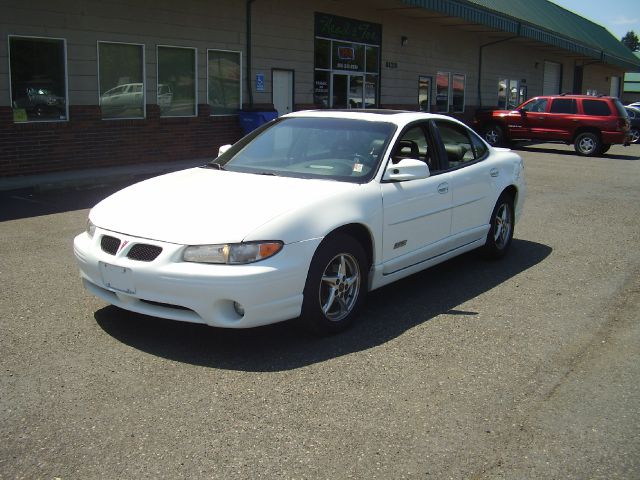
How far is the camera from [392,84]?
2348 centimetres

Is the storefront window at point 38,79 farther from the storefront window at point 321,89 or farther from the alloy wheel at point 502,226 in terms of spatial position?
the alloy wheel at point 502,226

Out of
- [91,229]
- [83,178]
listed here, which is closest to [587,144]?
[83,178]

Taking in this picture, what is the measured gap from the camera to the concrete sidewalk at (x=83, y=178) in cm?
1177

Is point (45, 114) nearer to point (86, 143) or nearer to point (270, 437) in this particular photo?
point (86, 143)

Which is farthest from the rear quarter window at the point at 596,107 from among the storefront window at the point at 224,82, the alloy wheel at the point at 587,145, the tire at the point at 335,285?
the tire at the point at 335,285

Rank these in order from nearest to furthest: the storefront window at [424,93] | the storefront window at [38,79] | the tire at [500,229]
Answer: the tire at [500,229]
the storefront window at [38,79]
the storefront window at [424,93]

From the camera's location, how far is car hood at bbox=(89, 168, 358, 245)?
451 centimetres

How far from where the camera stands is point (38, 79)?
1295cm

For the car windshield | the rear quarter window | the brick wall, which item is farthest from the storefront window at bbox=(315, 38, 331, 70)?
the car windshield

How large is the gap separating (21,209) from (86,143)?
13.4 feet

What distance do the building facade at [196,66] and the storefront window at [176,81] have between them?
0.9 inches

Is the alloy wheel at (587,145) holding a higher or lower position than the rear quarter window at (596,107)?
lower

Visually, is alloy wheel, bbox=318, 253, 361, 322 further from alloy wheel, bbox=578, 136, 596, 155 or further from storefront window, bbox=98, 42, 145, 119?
alloy wheel, bbox=578, 136, 596, 155

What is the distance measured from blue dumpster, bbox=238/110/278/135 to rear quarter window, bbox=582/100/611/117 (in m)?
10.6
